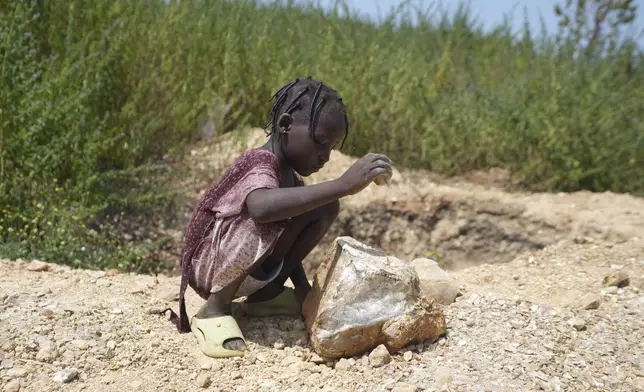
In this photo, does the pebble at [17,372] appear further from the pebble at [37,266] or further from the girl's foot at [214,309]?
the pebble at [37,266]

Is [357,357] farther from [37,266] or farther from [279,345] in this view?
[37,266]

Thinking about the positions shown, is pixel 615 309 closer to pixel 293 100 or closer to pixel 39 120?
pixel 293 100

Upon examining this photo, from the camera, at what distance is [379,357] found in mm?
2307

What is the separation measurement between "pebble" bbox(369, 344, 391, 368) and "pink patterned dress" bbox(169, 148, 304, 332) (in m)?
0.46

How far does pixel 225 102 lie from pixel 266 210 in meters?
3.13

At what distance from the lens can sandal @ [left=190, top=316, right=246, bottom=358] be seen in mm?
2365

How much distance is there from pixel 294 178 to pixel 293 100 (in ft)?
1.09

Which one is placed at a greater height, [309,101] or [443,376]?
[309,101]

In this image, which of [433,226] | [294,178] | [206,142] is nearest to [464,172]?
[433,226]

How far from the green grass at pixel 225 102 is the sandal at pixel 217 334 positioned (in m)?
1.32

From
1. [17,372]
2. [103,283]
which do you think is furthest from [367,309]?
[103,283]

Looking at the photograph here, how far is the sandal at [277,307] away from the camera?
8.82 feet

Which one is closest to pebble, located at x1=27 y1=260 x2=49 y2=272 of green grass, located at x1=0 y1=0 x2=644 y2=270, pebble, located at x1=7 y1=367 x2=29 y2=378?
green grass, located at x1=0 y1=0 x2=644 y2=270

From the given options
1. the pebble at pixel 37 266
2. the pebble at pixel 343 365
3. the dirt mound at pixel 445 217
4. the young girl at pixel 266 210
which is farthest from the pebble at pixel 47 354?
the dirt mound at pixel 445 217
